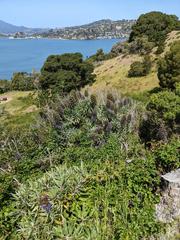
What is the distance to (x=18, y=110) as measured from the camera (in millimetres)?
42188

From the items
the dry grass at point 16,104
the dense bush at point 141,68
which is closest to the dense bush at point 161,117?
the dense bush at point 141,68

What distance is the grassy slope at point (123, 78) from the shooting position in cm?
3537

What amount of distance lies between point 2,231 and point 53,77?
3925cm

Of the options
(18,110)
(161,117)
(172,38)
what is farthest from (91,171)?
(172,38)

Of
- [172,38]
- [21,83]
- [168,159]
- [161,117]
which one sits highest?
[168,159]

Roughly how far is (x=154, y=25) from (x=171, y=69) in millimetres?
27915

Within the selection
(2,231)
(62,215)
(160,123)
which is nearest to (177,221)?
(62,215)

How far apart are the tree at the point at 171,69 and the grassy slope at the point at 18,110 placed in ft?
34.4

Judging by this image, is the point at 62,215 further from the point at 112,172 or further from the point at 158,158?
the point at 158,158

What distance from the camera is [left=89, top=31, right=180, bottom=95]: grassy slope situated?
35369 mm

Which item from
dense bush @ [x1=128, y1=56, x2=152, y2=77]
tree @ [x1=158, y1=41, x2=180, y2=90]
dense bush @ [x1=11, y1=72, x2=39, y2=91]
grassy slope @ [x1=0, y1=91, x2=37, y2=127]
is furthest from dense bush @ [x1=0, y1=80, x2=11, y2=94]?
tree @ [x1=158, y1=41, x2=180, y2=90]

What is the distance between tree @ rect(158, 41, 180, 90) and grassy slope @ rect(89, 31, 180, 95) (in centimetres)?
359

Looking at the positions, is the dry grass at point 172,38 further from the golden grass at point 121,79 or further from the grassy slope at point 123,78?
the golden grass at point 121,79

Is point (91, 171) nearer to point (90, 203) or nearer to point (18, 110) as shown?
point (90, 203)
